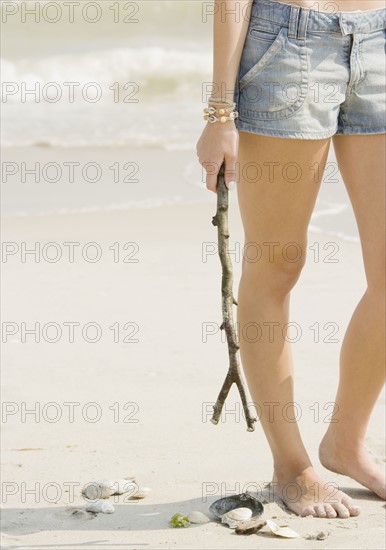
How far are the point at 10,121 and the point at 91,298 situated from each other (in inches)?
234

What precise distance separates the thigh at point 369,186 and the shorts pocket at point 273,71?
0.23 meters

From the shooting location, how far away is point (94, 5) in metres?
17.3

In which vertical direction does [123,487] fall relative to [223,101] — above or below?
below

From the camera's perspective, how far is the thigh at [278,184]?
8.52ft

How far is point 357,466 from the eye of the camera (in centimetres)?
293

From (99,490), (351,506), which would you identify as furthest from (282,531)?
(99,490)

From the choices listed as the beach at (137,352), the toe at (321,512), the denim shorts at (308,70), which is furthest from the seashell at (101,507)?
the denim shorts at (308,70)

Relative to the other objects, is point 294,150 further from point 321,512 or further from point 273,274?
point 321,512

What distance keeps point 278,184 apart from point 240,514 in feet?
2.97

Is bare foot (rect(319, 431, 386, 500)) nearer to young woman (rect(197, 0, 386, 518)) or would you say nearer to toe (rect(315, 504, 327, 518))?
young woman (rect(197, 0, 386, 518))

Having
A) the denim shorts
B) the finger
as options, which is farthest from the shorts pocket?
the finger

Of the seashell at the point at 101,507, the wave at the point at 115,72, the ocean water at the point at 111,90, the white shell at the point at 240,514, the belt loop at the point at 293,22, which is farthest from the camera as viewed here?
the wave at the point at 115,72

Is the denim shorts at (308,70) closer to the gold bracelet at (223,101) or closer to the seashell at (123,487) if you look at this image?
the gold bracelet at (223,101)

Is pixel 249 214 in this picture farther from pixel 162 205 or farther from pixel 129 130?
pixel 129 130
